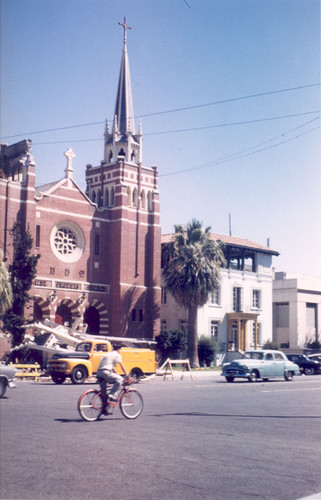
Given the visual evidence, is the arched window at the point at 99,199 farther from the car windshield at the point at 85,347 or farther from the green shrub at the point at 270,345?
the car windshield at the point at 85,347

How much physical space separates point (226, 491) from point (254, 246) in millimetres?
48504

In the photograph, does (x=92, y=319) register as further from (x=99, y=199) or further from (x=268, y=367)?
(x=268, y=367)

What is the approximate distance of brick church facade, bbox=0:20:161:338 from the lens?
40.8m

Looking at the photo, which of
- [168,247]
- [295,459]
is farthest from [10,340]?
[295,459]

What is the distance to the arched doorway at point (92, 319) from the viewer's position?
45625 mm

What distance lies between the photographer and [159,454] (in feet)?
31.1

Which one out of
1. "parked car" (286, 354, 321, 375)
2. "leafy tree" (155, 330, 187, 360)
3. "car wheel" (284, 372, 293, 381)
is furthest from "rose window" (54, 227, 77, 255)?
"car wheel" (284, 372, 293, 381)

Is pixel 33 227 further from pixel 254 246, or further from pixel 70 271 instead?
pixel 254 246

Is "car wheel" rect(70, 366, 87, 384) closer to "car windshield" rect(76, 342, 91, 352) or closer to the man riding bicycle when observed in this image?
"car windshield" rect(76, 342, 91, 352)

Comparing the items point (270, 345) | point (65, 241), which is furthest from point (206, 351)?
point (65, 241)

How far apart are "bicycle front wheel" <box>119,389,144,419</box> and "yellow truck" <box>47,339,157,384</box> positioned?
9.64 m

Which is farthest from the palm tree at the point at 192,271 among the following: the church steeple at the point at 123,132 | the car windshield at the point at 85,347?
the car windshield at the point at 85,347

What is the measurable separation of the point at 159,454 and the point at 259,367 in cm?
2079

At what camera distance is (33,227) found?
4034 cm
